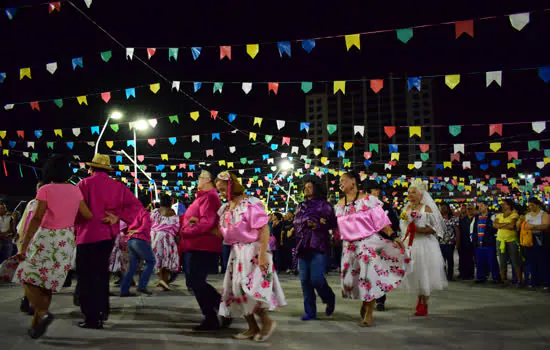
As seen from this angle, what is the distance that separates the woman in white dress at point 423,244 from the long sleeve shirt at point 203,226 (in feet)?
9.85

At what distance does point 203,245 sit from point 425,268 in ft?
10.9

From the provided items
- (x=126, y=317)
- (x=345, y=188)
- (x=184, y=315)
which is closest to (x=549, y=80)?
(x=345, y=188)

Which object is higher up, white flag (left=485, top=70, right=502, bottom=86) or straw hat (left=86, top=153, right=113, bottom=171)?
white flag (left=485, top=70, right=502, bottom=86)

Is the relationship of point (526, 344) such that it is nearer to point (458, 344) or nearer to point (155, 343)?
point (458, 344)

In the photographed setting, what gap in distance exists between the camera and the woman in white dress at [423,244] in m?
7.21

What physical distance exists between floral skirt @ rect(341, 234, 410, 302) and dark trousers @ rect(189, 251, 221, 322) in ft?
5.72

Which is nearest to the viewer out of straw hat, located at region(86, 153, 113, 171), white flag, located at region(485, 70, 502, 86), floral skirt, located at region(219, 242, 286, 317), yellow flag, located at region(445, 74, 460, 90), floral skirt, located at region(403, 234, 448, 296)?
floral skirt, located at region(219, 242, 286, 317)

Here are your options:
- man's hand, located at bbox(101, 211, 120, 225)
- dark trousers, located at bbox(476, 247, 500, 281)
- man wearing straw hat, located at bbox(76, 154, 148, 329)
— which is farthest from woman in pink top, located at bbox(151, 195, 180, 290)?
dark trousers, located at bbox(476, 247, 500, 281)

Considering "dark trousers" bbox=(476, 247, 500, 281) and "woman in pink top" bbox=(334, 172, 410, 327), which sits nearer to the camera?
"woman in pink top" bbox=(334, 172, 410, 327)

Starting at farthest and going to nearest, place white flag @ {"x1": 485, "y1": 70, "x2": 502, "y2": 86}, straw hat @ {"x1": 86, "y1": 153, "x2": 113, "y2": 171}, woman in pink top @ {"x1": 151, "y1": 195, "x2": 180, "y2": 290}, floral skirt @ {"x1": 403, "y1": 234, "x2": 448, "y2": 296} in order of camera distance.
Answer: white flag @ {"x1": 485, "y1": 70, "x2": 502, "y2": 86}
woman in pink top @ {"x1": 151, "y1": 195, "x2": 180, "y2": 290}
floral skirt @ {"x1": 403, "y1": 234, "x2": 448, "y2": 296}
straw hat @ {"x1": 86, "y1": 153, "x2": 113, "y2": 171}

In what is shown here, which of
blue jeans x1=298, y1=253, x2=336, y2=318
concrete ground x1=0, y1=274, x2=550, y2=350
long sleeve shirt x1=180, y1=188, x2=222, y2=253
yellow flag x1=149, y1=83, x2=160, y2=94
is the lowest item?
concrete ground x1=0, y1=274, x2=550, y2=350

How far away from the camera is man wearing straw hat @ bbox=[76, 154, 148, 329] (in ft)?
19.1

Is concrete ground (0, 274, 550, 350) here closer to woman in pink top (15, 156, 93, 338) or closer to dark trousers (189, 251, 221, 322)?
dark trousers (189, 251, 221, 322)

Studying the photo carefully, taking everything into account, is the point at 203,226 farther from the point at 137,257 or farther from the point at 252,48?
the point at 252,48
